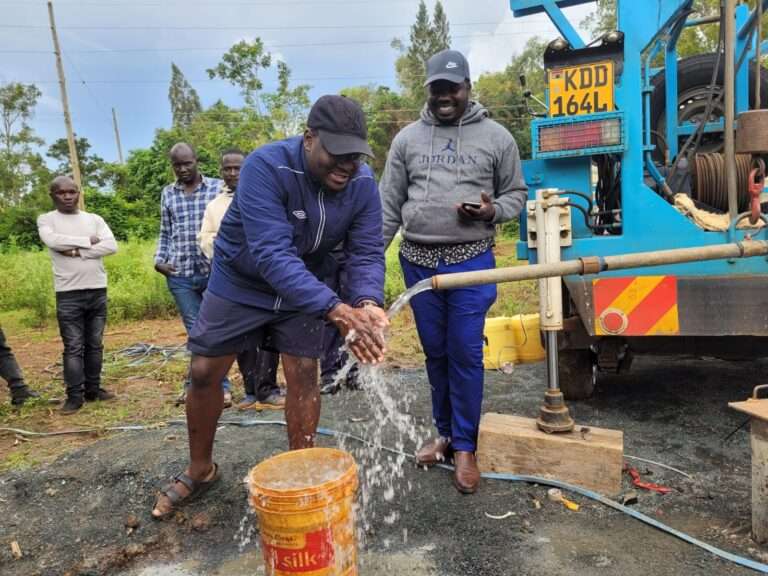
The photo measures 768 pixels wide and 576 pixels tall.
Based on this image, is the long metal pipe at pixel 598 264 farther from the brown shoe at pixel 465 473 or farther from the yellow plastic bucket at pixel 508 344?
the yellow plastic bucket at pixel 508 344

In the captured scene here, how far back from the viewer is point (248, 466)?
3.22 m

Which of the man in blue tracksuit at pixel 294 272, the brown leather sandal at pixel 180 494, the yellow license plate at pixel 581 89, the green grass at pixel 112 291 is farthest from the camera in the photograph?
the green grass at pixel 112 291

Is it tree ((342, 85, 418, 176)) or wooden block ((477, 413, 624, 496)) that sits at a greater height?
tree ((342, 85, 418, 176))

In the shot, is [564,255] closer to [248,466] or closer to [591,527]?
[591,527]

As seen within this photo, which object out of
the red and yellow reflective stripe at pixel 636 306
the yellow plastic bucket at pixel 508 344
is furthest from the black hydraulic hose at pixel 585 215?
the yellow plastic bucket at pixel 508 344

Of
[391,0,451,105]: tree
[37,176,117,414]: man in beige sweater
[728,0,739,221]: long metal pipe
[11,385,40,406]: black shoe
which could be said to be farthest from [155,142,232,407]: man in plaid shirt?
[391,0,451,105]: tree

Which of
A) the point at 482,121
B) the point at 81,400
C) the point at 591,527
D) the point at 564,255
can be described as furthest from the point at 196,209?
the point at 591,527

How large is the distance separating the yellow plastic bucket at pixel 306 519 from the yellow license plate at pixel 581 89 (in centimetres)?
220

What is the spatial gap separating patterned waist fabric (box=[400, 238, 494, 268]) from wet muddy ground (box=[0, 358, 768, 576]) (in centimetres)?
103

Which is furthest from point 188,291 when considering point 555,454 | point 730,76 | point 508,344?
point 730,76

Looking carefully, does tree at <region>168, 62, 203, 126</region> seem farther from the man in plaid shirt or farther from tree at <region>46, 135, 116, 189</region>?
the man in plaid shirt

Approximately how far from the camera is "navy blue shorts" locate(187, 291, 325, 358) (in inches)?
105

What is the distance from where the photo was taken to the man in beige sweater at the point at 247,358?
14.1 feet

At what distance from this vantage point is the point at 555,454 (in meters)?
2.86
